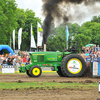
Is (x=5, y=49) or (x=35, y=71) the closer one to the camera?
(x=35, y=71)

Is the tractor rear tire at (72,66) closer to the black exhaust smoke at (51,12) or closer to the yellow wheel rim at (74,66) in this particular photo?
the yellow wheel rim at (74,66)

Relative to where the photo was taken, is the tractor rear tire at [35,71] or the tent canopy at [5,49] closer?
the tractor rear tire at [35,71]

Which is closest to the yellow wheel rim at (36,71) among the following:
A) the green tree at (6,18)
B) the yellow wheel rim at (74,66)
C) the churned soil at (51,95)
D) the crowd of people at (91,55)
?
the yellow wheel rim at (74,66)

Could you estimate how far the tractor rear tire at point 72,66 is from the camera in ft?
49.9

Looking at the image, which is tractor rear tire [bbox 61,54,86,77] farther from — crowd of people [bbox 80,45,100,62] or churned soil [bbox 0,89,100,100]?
churned soil [bbox 0,89,100,100]

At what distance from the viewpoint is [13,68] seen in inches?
790

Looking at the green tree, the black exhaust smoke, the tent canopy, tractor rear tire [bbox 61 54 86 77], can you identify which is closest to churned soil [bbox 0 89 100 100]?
tractor rear tire [bbox 61 54 86 77]

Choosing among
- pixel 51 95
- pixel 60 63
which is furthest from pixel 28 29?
pixel 51 95

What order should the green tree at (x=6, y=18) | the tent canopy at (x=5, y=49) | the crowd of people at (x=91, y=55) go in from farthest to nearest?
the green tree at (x=6, y=18) < the tent canopy at (x=5, y=49) < the crowd of people at (x=91, y=55)

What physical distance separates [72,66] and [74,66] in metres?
0.13

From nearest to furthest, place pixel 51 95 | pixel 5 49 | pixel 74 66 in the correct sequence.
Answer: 1. pixel 51 95
2. pixel 74 66
3. pixel 5 49

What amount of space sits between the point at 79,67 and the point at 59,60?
1.29 metres

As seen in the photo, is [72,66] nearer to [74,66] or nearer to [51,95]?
[74,66]

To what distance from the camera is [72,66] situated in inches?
606
